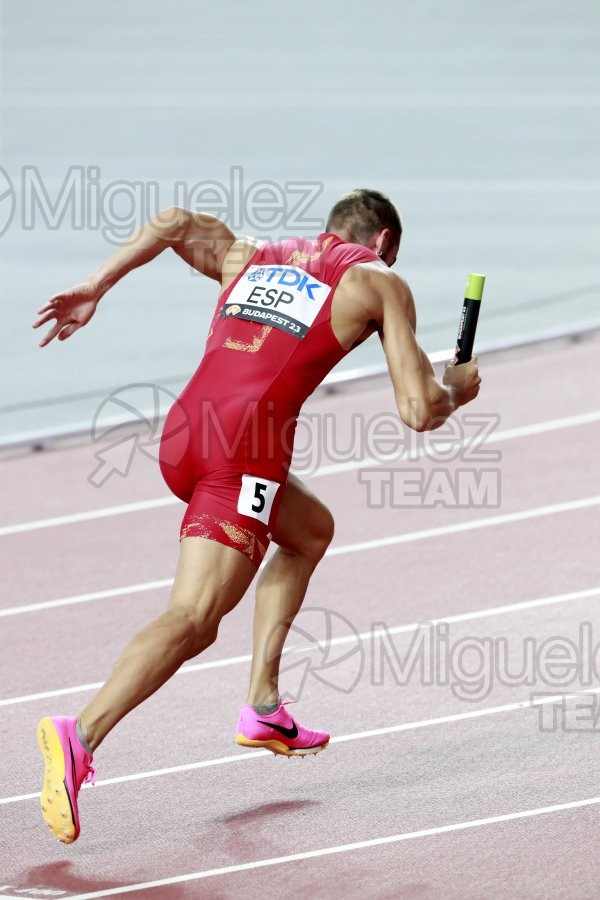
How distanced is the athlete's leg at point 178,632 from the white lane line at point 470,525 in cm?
318

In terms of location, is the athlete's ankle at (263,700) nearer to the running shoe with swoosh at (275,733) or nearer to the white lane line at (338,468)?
the running shoe with swoosh at (275,733)

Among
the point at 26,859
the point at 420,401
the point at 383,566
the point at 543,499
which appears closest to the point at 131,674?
the point at 26,859

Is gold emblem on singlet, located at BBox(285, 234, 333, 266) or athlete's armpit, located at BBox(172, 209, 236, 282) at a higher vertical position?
athlete's armpit, located at BBox(172, 209, 236, 282)

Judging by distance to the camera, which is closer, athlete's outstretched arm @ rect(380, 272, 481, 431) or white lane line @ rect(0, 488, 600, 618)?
athlete's outstretched arm @ rect(380, 272, 481, 431)

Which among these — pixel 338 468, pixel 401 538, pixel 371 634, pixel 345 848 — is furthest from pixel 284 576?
pixel 338 468

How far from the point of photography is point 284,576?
16.9ft

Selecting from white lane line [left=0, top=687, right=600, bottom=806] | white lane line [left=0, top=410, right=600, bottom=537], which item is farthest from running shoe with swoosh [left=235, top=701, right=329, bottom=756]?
white lane line [left=0, top=410, right=600, bottom=537]

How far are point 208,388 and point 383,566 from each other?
2.94m

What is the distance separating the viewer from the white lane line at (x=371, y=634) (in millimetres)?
6184

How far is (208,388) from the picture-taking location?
475 cm

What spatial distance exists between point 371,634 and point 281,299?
2.31 metres

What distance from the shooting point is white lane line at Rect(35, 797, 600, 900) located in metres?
4.40

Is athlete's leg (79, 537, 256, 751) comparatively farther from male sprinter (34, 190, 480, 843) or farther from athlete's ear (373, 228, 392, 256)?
athlete's ear (373, 228, 392, 256)

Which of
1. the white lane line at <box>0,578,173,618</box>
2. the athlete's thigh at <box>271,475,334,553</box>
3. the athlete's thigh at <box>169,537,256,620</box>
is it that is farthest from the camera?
the white lane line at <box>0,578,173,618</box>
